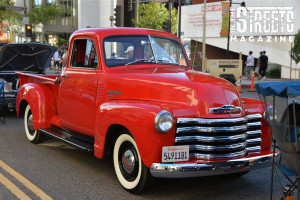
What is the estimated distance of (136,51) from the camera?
5836 millimetres

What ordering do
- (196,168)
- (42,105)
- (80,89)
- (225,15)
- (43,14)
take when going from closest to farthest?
(196,168)
(80,89)
(42,105)
(225,15)
(43,14)

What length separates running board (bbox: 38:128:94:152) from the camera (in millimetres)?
5500

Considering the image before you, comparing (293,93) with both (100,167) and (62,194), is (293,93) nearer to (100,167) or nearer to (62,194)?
(62,194)

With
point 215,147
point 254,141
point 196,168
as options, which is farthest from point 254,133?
point 196,168

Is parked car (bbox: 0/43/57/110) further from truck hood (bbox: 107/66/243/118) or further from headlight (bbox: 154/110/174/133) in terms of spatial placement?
headlight (bbox: 154/110/174/133)

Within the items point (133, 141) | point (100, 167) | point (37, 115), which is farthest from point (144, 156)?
point (37, 115)

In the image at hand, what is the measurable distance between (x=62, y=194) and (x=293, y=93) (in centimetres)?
298

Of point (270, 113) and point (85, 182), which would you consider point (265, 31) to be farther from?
point (270, 113)

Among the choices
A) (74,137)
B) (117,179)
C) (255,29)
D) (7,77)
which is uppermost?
(255,29)

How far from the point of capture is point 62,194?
15.8 feet

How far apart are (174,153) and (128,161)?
0.80 m

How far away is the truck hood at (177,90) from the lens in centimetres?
457

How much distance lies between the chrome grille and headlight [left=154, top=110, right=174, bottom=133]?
0.10m

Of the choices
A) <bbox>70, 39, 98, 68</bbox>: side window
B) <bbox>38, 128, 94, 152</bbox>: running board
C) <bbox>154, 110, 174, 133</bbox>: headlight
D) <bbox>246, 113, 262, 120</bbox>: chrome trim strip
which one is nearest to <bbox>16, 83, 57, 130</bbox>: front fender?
<bbox>38, 128, 94, 152</bbox>: running board
